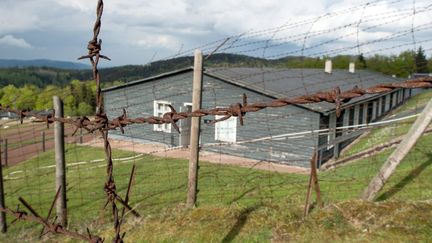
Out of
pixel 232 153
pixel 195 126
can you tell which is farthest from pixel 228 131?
pixel 195 126

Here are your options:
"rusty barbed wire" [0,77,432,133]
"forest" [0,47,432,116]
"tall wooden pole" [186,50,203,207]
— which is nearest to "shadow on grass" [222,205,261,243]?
"tall wooden pole" [186,50,203,207]

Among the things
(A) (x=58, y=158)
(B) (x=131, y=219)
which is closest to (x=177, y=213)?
(B) (x=131, y=219)

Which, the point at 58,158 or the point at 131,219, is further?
the point at 58,158

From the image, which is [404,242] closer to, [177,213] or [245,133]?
[177,213]

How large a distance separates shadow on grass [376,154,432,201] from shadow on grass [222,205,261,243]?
2031mm

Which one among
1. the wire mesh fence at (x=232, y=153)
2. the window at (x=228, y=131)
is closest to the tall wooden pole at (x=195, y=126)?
the wire mesh fence at (x=232, y=153)

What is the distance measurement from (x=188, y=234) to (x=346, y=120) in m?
16.0

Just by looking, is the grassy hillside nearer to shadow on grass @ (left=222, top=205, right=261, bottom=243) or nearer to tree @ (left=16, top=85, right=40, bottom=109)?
shadow on grass @ (left=222, top=205, right=261, bottom=243)

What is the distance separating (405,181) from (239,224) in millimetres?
3912

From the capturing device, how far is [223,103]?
16.6 meters

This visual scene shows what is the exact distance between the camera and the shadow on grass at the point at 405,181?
18.2 feet

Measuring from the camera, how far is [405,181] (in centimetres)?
657

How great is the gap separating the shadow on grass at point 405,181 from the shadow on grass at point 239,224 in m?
2.03

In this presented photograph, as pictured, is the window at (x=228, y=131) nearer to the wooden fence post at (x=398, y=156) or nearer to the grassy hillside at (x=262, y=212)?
the grassy hillside at (x=262, y=212)
